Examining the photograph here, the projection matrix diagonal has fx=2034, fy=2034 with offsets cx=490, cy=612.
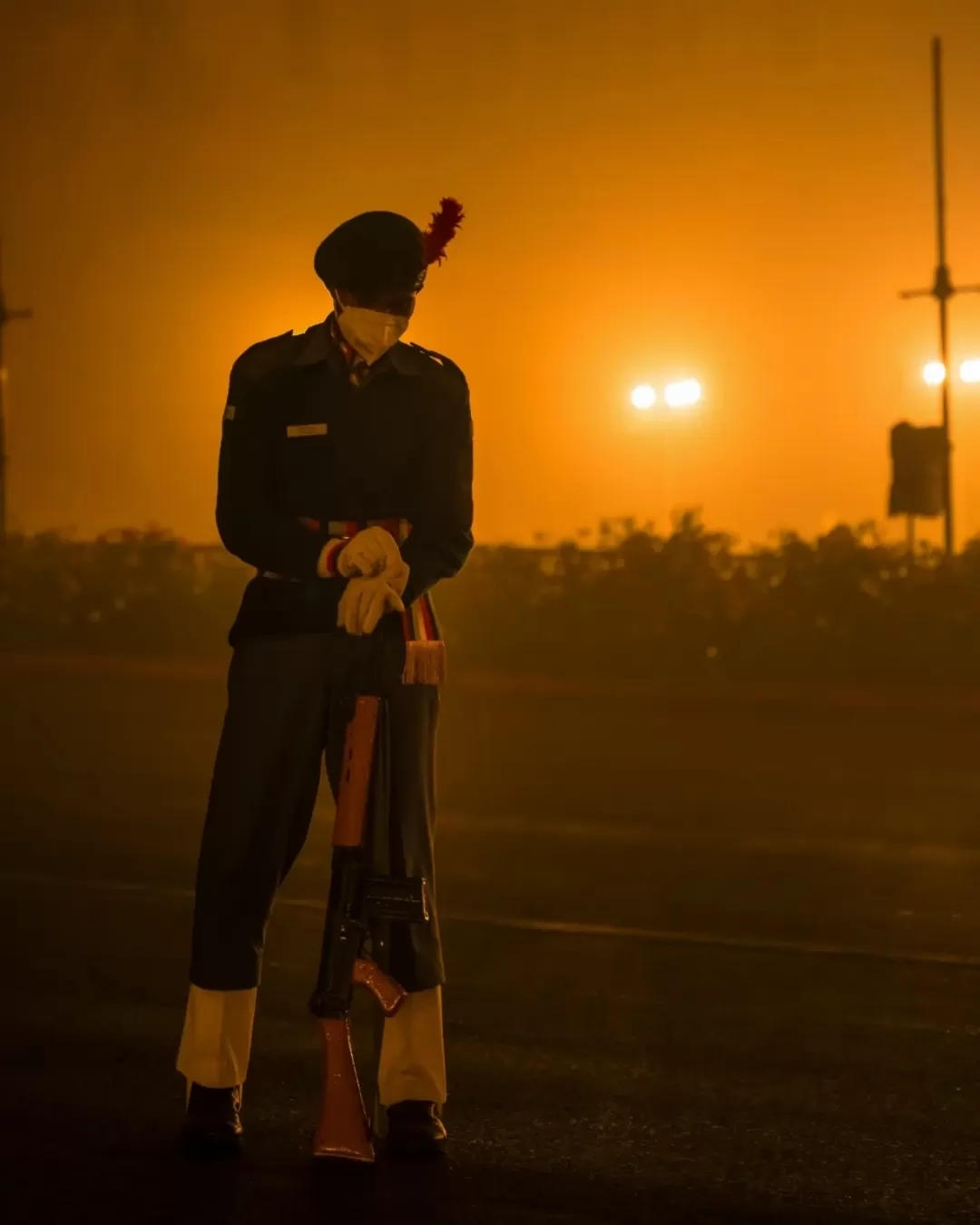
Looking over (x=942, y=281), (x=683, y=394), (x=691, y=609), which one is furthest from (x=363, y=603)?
(x=683, y=394)

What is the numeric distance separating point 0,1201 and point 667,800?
665cm

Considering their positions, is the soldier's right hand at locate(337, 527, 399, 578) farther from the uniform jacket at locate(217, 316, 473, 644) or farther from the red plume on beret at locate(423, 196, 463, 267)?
the red plume on beret at locate(423, 196, 463, 267)

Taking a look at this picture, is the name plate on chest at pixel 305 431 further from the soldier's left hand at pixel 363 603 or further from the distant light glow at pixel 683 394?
the distant light glow at pixel 683 394

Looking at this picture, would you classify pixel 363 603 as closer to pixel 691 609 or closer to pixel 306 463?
pixel 306 463

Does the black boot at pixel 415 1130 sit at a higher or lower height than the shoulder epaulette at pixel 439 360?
lower

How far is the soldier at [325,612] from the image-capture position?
4219 mm

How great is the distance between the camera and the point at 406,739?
425 centimetres

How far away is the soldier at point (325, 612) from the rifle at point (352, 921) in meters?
0.08

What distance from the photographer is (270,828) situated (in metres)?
4.23

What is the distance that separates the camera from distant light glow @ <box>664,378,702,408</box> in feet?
64.0

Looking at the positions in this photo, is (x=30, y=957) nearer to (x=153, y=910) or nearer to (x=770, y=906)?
(x=153, y=910)

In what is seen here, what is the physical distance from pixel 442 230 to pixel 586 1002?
2.45 meters

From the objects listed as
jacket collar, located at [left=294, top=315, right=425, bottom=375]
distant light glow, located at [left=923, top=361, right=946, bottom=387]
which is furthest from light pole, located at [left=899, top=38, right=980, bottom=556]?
jacket collar, located at [left=294, top=315, right=425, bottom=375]

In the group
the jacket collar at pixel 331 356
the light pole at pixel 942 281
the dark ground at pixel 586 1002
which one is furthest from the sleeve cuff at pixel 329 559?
the light pole at pixel 942 281
